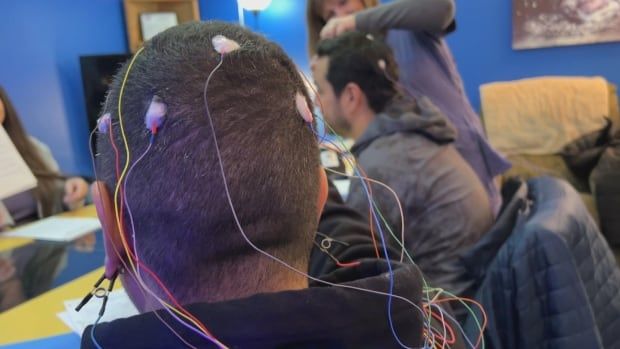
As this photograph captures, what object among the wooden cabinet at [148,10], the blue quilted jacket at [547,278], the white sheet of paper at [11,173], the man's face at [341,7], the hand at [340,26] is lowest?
the blue quilted jacket at [547,278]

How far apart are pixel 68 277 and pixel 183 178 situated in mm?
765

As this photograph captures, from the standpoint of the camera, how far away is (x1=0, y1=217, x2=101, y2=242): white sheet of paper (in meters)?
1.39

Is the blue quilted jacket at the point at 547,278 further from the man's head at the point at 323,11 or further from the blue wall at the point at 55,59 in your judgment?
the blue wall at the point at 55,59

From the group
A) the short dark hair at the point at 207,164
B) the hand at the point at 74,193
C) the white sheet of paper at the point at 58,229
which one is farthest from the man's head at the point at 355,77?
the short dark hair at the point at 207,164

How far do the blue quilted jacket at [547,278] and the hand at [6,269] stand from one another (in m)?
0.97

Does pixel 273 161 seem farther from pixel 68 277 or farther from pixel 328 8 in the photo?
pixel 328 8

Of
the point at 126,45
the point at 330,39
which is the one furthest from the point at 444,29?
the point at 126,45

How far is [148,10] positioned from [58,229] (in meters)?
2.27

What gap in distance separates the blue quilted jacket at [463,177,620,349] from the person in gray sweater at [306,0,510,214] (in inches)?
14.6

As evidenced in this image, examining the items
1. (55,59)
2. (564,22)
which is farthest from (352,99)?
(564,22)

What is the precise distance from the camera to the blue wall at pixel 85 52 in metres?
2.69

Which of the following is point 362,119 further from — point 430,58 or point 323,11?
point 323,11

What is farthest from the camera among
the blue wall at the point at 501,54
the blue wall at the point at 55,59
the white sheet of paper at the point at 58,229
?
the blue wall at the point at 501,54

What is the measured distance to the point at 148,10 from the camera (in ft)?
11.1
